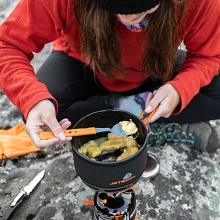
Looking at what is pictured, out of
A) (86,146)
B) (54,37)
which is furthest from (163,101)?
(54,37)

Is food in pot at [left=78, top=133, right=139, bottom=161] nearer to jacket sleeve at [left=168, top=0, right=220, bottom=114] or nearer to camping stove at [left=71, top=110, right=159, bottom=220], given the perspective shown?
camping stove at [left=71, top=110, right=159, bottom=220]

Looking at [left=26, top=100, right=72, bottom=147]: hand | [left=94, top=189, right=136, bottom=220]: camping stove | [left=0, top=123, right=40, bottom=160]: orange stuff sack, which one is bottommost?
[left=0, top=123, right=40, bottom=160]: orange stuff sack

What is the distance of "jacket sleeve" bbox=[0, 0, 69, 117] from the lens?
1.16m

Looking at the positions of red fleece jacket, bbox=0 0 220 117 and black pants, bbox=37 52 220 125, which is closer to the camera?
red fleece jacket, bbox=0 0 220 117

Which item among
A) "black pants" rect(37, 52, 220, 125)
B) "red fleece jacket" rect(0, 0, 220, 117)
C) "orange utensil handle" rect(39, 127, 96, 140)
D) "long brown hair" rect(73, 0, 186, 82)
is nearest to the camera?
"orange utensil handle" rect(39, 127, 96, 140)

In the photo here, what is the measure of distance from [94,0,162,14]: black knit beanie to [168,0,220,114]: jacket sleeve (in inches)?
15.2

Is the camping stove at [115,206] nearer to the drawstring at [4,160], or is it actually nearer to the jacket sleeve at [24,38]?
the jacket sleeve at [24,38]

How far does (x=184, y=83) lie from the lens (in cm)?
125

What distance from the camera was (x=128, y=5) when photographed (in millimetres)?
845

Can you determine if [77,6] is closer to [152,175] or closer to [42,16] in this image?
[42,16]

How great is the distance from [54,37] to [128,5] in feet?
1.81

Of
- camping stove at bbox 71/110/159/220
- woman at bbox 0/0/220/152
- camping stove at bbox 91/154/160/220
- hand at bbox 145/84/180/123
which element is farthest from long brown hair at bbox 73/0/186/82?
camping stove at bbox 91/154/160/220

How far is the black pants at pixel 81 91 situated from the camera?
59.2 inches

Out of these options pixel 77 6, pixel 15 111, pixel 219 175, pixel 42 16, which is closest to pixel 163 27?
pixel 77 6
